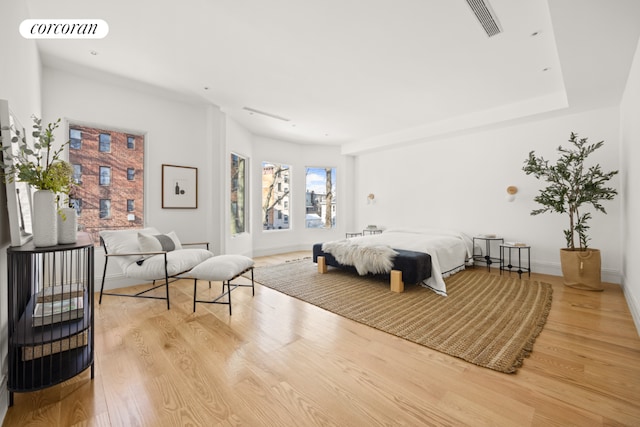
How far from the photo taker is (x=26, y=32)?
2387mm

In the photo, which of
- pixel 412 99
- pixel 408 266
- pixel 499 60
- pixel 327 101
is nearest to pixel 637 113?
pixel 499 60

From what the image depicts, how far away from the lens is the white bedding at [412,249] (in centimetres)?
378

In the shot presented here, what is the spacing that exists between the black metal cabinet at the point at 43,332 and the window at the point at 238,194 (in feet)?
11.6

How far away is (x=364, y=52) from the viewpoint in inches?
122

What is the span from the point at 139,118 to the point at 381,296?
4265 millimetres

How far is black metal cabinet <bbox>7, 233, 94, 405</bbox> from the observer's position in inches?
59.8

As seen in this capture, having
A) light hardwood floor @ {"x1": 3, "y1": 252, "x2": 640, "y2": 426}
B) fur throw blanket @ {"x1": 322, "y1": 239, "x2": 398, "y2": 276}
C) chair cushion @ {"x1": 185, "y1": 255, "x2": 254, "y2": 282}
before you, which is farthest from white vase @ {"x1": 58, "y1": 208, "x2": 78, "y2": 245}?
fur throw blanket @ {"x1": 322, "y1": 239, "x2": 398, "y2": 276}

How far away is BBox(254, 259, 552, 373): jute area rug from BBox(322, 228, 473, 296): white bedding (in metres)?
0.18

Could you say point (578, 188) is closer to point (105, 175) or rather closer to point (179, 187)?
point (179, 187)

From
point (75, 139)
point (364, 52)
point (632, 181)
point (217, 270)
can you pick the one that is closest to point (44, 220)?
point (217, 270)

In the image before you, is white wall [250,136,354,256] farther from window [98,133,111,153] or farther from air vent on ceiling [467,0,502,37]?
air vent on ceiling [467,0,502,37]

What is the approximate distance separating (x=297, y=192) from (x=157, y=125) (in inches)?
145

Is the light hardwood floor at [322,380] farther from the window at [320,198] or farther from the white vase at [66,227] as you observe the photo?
the window at [320,198]

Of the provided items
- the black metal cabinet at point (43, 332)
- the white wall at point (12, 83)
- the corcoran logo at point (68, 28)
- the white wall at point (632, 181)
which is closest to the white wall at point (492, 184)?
the white wall at point (632, 181)
